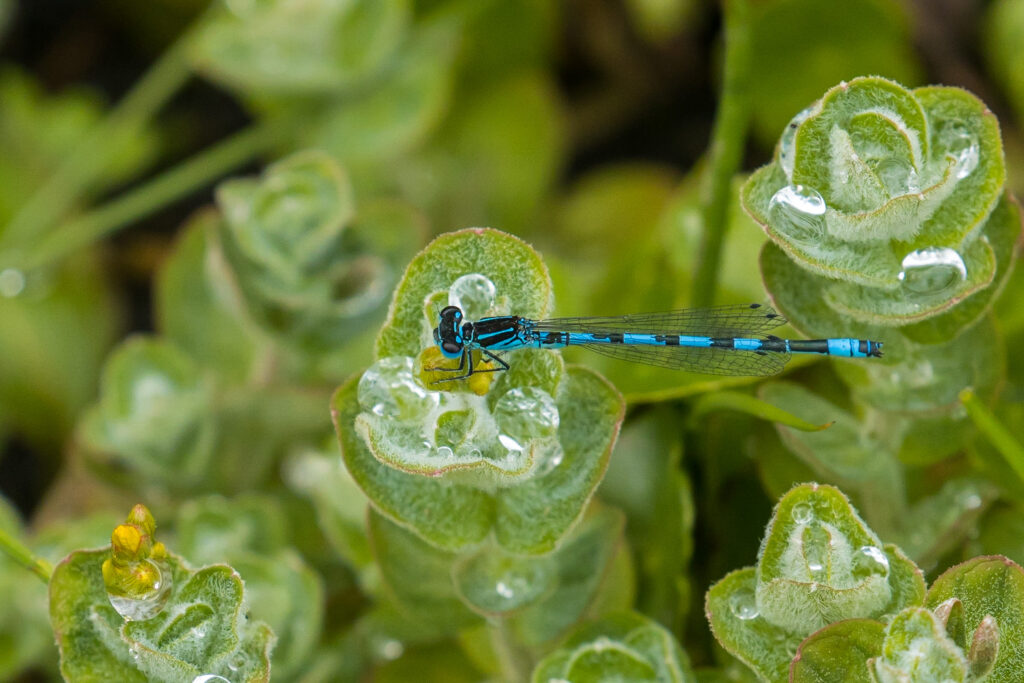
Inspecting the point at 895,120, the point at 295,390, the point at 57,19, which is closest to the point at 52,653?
the point at 295,390

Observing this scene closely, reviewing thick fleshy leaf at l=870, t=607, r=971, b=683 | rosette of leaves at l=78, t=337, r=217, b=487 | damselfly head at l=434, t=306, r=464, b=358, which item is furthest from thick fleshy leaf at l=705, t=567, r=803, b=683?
rosette of leaves at l=78, t=337, r=217, b=487

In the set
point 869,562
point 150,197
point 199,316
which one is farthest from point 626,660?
point 150,197

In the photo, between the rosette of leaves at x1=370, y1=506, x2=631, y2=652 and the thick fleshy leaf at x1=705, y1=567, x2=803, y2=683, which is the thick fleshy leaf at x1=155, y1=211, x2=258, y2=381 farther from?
the thick fleshy leaf at x1=705, y1=567, x2=803, y2=683

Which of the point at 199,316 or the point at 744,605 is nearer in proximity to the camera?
the point at 744,605

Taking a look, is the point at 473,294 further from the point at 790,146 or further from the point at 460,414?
the point at 790,146

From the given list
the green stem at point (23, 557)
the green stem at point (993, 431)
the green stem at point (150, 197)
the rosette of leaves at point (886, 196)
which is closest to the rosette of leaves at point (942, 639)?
the green stem at point (993, 431)

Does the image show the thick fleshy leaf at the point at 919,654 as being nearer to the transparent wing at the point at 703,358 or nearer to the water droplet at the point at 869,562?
the water droplet at the point at 869,562

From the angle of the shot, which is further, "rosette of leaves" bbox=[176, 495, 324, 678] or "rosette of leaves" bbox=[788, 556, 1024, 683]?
"rosette of leaves" bbox=[176, 495, 324, 678]
